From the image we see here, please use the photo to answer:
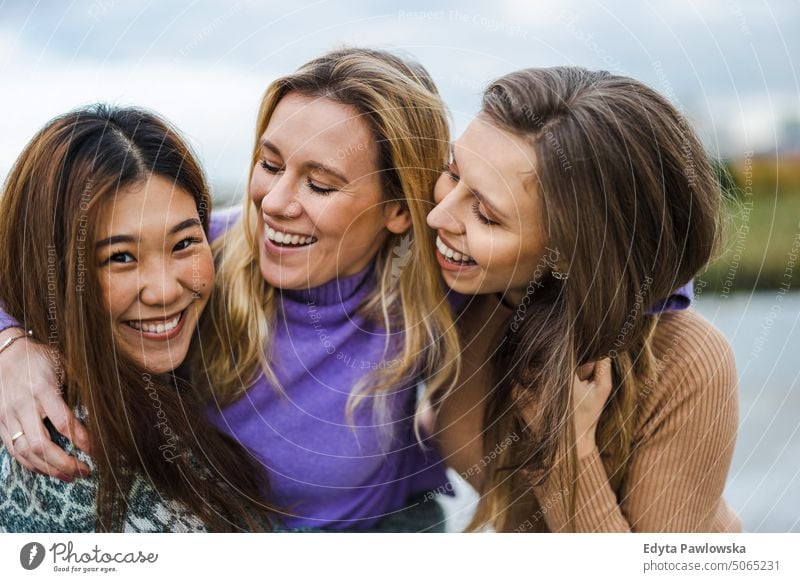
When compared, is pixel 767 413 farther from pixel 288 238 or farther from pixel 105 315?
pixel 105 315

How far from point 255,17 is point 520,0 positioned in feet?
1.20

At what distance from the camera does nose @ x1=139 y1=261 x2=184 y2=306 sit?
1.17 metres

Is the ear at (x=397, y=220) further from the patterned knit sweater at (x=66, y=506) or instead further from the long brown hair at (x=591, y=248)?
the patterned knit sweater at (x=66, y=506)

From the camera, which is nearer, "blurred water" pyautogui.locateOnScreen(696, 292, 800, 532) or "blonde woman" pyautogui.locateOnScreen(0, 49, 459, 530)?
"blonde woman" pyautogui.locateOnScreen(0, 49, 459, 530)

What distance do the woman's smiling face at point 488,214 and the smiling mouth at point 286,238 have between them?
0.55 ft

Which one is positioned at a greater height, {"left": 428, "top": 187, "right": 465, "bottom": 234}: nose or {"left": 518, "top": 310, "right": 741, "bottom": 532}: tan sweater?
{"left": 428, "top": 187, "right": 465, "bottom": 234}: nose

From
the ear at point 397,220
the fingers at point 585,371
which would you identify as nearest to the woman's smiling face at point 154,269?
the ear at point 397,220

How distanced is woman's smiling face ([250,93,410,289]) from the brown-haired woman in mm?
93

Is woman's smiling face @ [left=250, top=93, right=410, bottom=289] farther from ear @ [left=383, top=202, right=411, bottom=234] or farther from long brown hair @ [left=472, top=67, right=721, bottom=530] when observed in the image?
long brown hair @ [left=472, top=67, right=721, bottom=530]

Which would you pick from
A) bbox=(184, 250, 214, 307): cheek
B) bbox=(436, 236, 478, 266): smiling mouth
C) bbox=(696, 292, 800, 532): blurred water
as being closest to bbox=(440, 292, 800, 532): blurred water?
bbox=(696, 292, 800, 532): blurred water

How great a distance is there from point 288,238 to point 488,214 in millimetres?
272

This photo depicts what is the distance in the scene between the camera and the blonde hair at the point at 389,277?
1.17 meters
